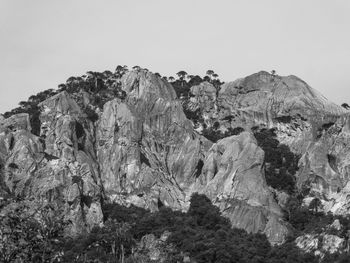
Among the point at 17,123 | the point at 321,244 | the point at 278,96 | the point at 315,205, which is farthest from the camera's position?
the point at 278,96

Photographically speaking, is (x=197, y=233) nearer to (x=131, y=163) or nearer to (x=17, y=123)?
(x=131, y=163)

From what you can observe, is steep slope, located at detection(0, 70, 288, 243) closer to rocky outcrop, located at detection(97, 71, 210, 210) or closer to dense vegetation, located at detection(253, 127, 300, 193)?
rocky outcrop, located at detection(97, 71, 210, 210)

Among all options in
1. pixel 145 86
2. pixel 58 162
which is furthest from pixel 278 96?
pixel 58 162

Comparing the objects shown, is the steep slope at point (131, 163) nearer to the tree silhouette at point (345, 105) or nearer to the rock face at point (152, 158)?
the rock face at point (152, 158)

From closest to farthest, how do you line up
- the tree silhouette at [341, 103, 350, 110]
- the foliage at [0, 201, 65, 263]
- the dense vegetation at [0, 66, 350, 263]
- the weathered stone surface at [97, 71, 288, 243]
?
the foliage at [0, 201, 65, 263]
the dense vegetation at [0, 66, 350, 263]
the weathered stone surface at [97, 71, 288, 243]
the tree silhouette at [341, 103, 350, 110]

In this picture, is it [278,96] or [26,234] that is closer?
[26,234]

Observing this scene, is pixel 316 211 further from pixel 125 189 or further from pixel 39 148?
pixel 39 148

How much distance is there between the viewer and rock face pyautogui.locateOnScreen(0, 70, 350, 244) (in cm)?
12238

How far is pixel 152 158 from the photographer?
13612cm

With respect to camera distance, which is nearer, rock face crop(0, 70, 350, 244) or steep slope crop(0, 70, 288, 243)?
steep slope crop(0, 70, 288, 243)

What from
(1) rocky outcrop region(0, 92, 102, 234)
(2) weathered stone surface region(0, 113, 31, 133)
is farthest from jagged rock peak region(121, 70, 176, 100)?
(2) weathered stone surface region(0, 113, 31, 133)

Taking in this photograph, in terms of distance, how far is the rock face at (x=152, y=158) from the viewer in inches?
4818

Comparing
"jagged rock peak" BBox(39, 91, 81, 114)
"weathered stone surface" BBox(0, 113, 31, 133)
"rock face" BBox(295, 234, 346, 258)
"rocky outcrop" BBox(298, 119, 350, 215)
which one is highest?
"jagged rock peak" BBox(39, 91, 81, 114)

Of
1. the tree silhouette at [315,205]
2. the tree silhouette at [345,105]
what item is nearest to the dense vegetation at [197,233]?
the tree silhouette at [315,205]
